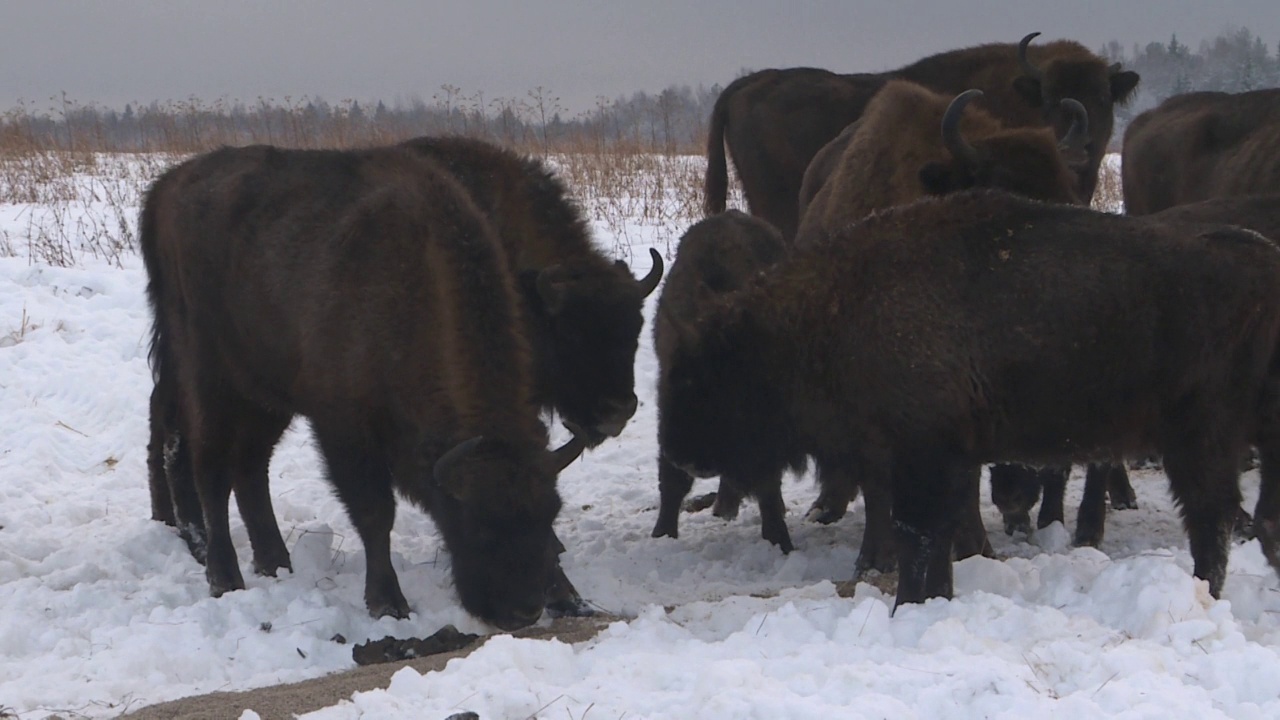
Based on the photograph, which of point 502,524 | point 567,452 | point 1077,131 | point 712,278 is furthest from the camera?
point 1077,131

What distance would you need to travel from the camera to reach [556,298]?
20.2 ft

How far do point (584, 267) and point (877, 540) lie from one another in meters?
2.12

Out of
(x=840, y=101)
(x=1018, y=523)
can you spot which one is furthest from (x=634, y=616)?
(x=840, y=101)

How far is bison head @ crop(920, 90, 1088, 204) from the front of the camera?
6457 mm

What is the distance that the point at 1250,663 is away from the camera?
3598mm

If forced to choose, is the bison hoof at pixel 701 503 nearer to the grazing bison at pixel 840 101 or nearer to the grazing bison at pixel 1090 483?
the grazing bison at pixel 1090 483

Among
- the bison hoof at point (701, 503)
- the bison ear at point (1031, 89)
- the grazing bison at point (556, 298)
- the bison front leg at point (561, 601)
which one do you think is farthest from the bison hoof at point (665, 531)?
the bison ear at point (1031, 89)

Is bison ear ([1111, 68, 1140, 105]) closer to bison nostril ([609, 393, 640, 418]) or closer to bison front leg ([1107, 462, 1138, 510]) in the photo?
bison front leg ([1107, 462, 1138, 510])

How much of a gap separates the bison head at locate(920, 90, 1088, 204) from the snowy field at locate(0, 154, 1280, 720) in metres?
1.88

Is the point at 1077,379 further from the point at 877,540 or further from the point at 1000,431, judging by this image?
the point at 877,540

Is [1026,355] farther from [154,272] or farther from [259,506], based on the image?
[154,272]

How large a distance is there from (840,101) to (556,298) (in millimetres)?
5482

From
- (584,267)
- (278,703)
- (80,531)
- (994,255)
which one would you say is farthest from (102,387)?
(994,255)

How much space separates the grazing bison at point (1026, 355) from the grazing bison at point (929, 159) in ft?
4.50
